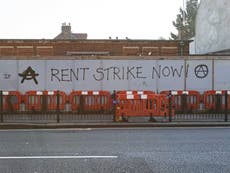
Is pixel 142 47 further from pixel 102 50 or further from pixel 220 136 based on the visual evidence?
pixel 220 136

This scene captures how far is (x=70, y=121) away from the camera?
50.1 ft

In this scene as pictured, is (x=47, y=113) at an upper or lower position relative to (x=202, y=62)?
lower

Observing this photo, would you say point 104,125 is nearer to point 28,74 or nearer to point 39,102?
point 39,102

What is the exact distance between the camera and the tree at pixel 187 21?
8275cm

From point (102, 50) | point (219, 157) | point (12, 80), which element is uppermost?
point (102, 50)

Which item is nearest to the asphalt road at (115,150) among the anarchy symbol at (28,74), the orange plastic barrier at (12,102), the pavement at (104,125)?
the pavement at (104,125)

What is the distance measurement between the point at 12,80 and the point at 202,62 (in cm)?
916

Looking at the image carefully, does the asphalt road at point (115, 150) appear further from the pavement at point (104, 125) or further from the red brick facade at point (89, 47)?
the red brick facade at point (89, 47)

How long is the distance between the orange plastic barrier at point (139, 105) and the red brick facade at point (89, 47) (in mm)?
13149

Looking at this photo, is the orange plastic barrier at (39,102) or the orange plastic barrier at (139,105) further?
the orange plastic barrier at (39,102)

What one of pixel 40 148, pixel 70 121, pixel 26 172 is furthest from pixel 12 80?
pixel 26 172

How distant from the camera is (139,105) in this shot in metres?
15.2

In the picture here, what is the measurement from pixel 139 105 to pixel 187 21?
237 feet

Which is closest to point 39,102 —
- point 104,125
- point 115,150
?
point 104,125
